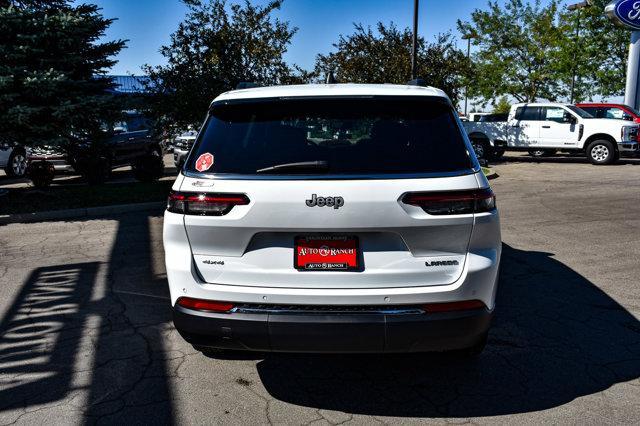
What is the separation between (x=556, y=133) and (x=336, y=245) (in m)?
18.8

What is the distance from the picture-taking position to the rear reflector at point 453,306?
2.80 meters

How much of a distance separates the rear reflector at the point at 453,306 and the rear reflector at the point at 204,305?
3.51 ft

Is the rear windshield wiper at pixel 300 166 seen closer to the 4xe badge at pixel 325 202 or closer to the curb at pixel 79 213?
the 4xe badge at pixel 325 202

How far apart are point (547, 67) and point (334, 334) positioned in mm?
32547

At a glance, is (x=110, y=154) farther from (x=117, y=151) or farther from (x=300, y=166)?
(x=300, y=166)

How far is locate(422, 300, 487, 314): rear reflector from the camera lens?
280cm

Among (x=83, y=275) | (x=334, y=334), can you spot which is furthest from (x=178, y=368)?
(x=83, y=275)

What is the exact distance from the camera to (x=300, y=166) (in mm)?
2879

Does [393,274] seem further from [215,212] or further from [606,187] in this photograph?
[606,187]

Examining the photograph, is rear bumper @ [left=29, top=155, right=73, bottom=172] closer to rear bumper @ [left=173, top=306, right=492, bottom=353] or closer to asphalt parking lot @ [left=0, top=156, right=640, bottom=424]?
asphalt parking lot @ [left=0, top=156, right=640, bottom=424]

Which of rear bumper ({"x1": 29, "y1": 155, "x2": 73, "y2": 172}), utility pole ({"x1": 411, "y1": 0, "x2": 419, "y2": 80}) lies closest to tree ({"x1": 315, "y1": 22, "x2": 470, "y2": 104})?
utility pole ({"x1": 411, "y1": 0, "x2": 419, "y2": 80})

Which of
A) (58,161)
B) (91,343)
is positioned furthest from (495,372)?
(58,161)

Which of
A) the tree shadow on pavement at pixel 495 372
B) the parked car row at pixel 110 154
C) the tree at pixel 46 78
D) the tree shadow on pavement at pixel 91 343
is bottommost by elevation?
the tree shadow on pavement at pixel 495 372

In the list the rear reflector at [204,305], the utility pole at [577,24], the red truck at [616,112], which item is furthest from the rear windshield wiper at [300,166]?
the utility pole at [577,24]
